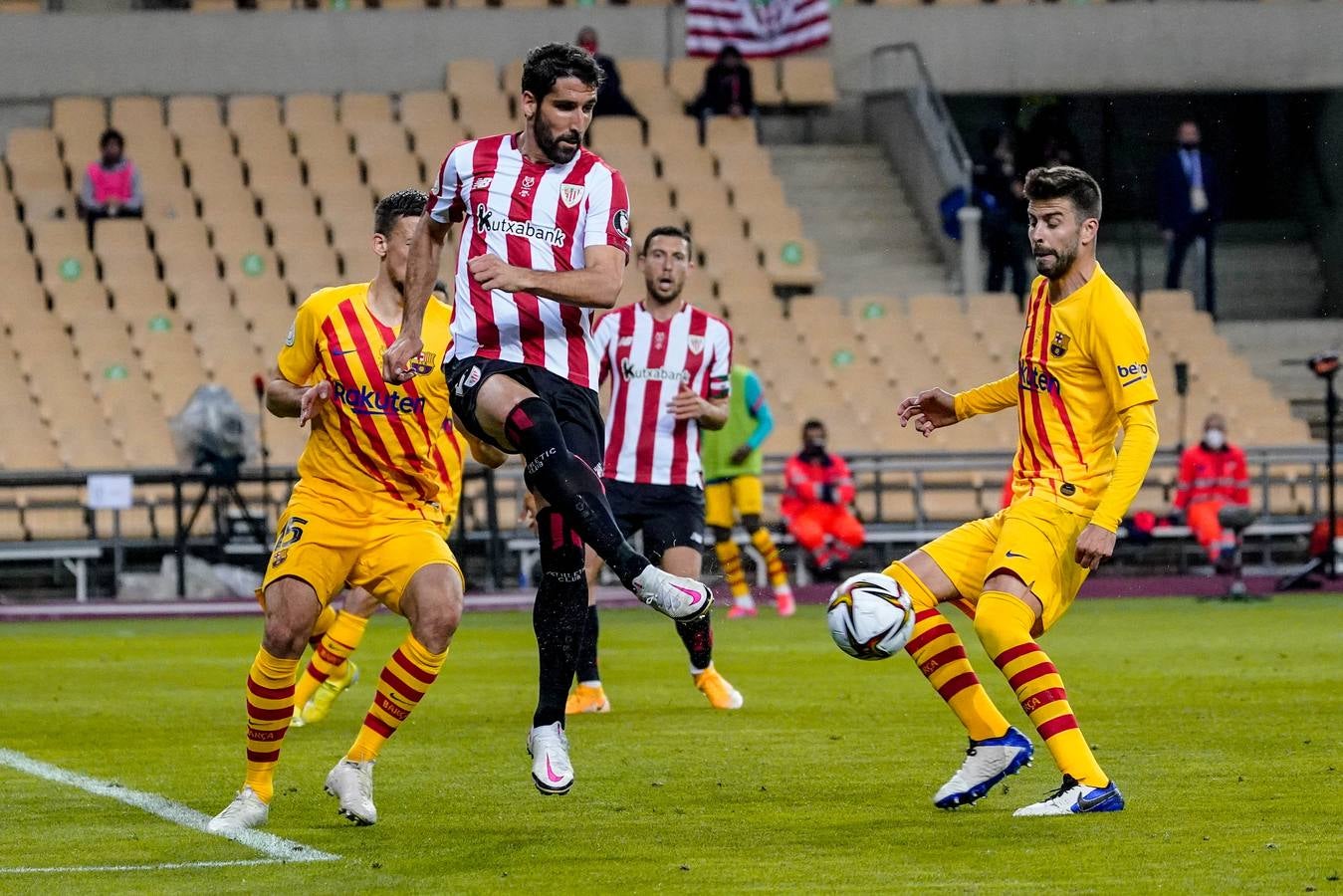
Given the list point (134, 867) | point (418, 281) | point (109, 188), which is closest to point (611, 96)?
point (109, 188)

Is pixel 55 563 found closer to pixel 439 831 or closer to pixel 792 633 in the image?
pixel 792 633

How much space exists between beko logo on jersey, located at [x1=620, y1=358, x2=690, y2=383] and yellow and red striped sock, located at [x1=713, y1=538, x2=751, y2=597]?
15.9 ft

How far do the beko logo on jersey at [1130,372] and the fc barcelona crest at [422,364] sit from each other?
7.03ft

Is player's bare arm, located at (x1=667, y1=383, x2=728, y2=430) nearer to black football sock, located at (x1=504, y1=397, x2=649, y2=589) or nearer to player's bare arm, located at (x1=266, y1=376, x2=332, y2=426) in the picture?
player's bare arm, located at (x1=266, y1=376, x2=332, y2=426)

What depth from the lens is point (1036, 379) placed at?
6910 mm

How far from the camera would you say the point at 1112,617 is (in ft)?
54.0

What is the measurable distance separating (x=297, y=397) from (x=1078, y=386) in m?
2.50

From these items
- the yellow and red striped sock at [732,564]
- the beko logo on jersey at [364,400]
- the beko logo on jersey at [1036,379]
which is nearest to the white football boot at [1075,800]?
the beko logo on jersey at [1036,379]

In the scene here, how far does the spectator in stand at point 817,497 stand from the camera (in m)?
19.0

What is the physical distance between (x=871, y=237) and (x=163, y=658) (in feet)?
43.8

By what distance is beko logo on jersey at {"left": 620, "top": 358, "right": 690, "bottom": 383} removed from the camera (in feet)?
35.3

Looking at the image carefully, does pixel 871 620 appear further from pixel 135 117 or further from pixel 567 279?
pixel 135 117

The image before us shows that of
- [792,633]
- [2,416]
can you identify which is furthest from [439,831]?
[2,416]

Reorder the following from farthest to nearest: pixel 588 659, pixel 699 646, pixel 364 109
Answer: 1. pixel 364 109
2. pixel 699 646
3. pixel 588 659
